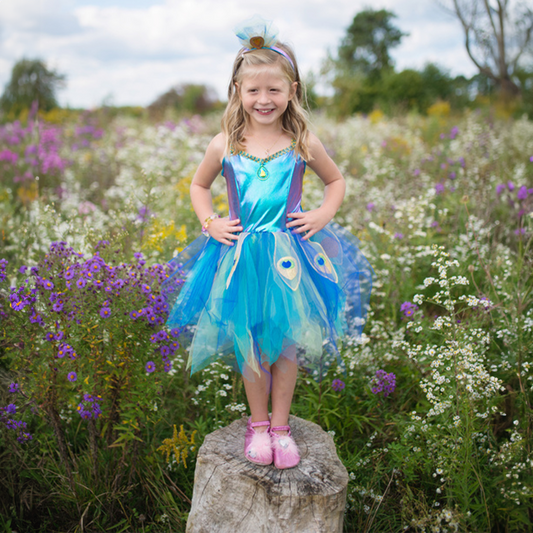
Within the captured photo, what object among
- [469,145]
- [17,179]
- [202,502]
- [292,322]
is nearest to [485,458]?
[292,322]

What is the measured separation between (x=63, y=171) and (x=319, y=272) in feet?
17.2

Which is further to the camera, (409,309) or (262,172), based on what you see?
(409,309)

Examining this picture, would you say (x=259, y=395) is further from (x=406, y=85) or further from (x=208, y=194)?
(x=406, y=85)

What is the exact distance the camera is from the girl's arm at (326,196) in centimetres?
204

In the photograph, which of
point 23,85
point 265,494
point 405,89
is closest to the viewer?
point 265,494

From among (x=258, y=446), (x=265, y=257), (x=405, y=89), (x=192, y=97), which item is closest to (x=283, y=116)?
(x=265, y=257)

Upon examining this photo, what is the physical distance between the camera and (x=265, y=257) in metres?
1.94

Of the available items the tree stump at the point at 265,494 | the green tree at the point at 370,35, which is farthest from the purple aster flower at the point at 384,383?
the green tree at the point at 370,35

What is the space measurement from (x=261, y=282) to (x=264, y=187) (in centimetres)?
43

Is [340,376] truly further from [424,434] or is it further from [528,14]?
[528,14]

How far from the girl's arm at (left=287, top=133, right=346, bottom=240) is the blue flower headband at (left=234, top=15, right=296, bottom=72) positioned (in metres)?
0.43

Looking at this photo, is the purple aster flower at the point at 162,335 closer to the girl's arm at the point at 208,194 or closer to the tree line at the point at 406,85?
the girl's arm at the point at 208,194

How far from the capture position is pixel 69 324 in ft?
6.59

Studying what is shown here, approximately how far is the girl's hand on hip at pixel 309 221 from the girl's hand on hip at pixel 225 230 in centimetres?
23
